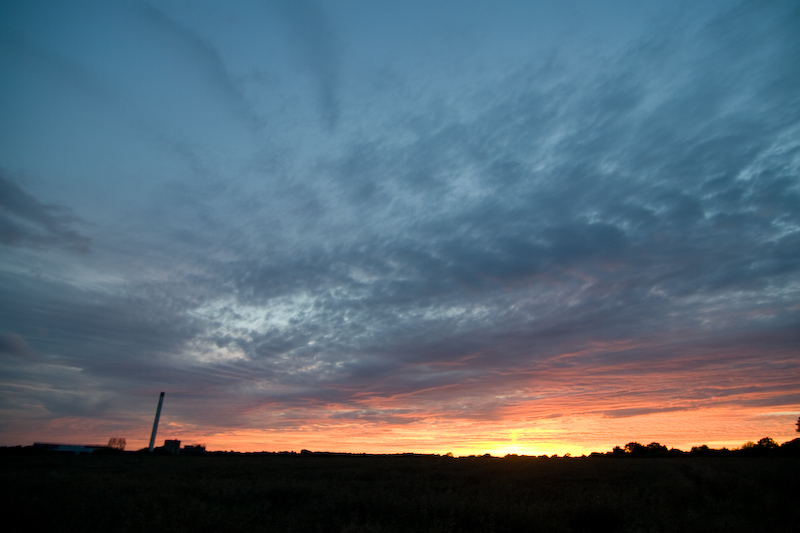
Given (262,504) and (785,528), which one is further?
(262,504)

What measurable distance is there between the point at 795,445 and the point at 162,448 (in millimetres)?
136857

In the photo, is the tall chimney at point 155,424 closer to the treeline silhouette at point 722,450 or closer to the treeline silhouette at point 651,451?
the treeline silhouette at point 651,451

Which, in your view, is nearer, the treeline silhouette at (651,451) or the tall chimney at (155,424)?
the treeline silhouette at (651,451)

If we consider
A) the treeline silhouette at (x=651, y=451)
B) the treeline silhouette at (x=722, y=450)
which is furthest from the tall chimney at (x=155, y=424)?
the treeline silhouette at (x=722, y=450)

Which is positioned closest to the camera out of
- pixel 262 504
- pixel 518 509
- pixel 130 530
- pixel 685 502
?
pixel 130 530

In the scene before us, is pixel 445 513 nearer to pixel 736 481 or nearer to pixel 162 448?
pixel 736 481

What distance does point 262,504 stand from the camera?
16.0 meters

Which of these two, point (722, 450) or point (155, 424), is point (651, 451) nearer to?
point (722, 450)

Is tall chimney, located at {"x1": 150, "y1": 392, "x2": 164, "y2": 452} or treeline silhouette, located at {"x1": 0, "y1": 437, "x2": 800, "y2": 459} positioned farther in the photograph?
tall chimney, located at {"x1": 150, "y1": 392, "x2": 164, "y2": 452}

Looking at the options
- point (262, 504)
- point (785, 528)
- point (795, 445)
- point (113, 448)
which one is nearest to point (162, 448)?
point (113, 448)

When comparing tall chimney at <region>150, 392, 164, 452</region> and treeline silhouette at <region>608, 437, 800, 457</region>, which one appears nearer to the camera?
treeline silhouette at <region>608, 437, 800, 457</region>

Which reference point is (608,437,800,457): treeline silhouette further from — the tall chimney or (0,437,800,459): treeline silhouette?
the tall chimney

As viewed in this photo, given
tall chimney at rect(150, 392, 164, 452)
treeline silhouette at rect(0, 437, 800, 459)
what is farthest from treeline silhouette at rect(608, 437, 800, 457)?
tall chimney at rect(150, 392, 164, 452)

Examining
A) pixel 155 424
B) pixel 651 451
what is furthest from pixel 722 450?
pixel 155 424
